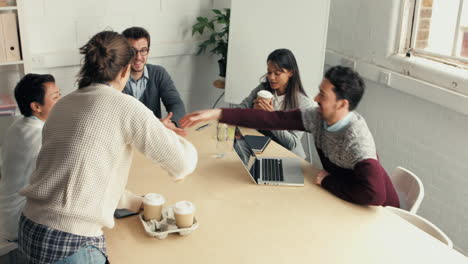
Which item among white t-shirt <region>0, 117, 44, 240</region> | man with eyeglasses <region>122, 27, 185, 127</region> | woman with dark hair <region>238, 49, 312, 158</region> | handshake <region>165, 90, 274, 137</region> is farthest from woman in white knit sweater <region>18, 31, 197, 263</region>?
man with eyeglasses <region>122, 27, 185, 127</region>

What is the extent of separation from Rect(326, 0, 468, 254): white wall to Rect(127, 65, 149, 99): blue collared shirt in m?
1.66

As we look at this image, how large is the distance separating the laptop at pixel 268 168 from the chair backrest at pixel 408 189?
0.49 meters

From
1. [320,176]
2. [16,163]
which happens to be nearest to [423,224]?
[320,176]

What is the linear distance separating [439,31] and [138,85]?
2170 mm


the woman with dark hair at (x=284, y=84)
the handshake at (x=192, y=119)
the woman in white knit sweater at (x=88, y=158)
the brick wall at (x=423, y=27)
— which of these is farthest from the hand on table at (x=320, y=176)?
the brick wall at (x=423, y=27)

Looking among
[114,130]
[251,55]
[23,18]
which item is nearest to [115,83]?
[114,130]

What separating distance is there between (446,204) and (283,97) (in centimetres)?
133

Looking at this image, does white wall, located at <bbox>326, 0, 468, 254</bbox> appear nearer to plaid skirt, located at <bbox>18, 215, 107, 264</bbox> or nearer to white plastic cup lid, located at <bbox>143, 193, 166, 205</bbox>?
white plastic cup lid, located at <bbox>143, 193, 166, 205</bbox>

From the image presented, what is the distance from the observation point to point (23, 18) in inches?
128

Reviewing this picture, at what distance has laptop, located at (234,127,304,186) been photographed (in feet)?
7.61

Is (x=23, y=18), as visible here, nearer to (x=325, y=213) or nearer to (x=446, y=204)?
(x=325, y=213)

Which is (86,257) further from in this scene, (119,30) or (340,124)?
(119,30)

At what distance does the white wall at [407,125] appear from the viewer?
3.26m

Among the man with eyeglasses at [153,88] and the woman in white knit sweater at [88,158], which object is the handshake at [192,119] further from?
the man with eyeglasses at [153,88]
